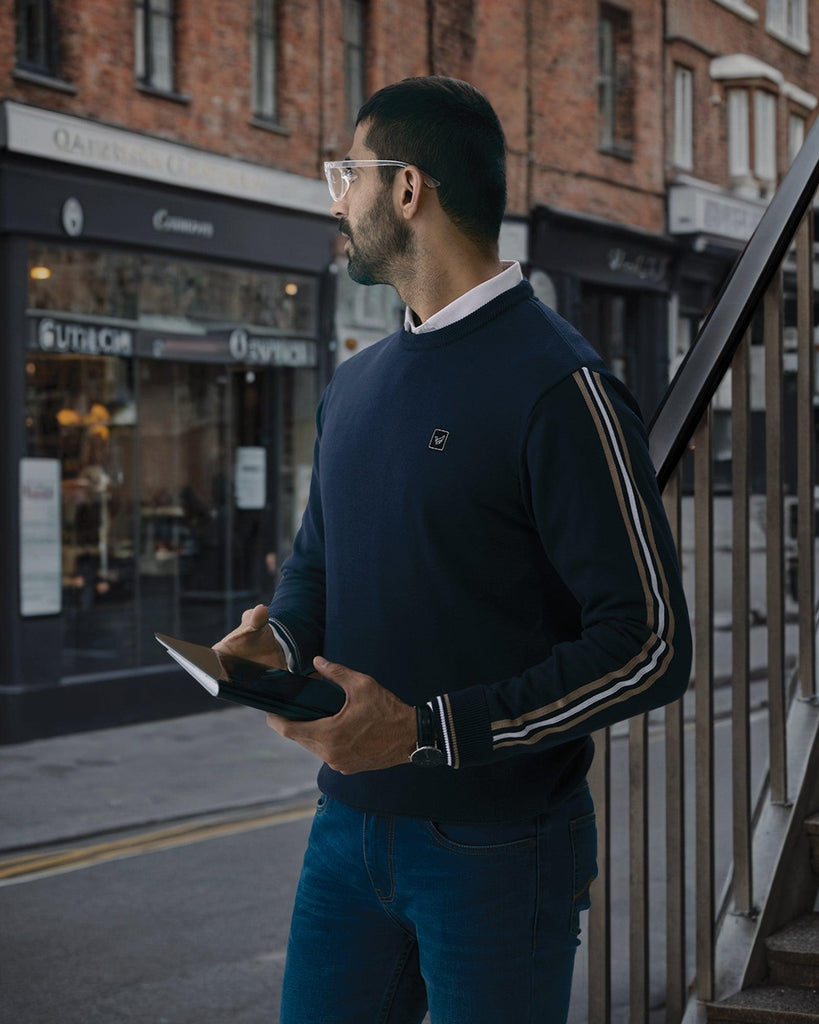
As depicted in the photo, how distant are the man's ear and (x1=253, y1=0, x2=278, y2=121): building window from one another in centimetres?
1227

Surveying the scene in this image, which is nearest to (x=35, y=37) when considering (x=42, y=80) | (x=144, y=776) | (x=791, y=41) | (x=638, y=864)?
(x=42, y=80)

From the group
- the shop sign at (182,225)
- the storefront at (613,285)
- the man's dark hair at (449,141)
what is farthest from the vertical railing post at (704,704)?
the storefront at (613,285)

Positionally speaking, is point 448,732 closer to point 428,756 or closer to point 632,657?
point 428,756

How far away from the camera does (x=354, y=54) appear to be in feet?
50.3

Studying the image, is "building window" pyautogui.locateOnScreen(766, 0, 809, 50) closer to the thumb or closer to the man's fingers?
the man's fingers

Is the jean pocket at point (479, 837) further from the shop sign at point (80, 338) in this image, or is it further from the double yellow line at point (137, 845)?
the shop sign at point (80, 338)

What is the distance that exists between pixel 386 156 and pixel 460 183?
116 millimetres

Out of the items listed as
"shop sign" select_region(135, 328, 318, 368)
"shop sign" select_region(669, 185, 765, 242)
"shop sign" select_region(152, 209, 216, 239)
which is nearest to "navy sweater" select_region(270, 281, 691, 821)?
"shop sign" select_region(135, 328, 318, 368)

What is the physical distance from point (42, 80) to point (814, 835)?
9677 mm

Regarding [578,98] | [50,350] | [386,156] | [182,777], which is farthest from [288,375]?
[386,156]

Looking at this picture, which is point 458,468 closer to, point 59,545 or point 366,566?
point 366,566

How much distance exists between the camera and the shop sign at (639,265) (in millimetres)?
20141

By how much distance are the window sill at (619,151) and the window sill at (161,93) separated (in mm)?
8355

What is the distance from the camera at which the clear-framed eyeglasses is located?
7.15 ft
